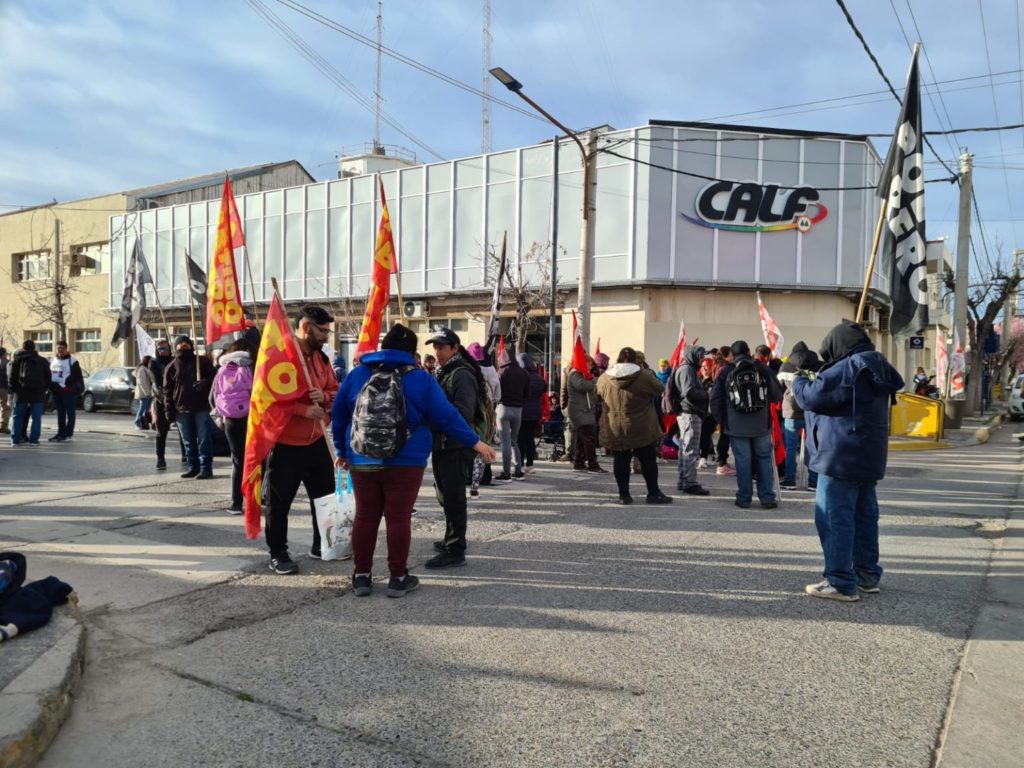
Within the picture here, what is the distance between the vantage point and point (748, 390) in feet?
26.5

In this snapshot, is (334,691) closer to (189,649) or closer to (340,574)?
(189,649)

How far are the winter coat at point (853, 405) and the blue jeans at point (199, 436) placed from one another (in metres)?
7.81

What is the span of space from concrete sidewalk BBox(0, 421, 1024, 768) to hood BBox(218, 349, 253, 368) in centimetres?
158

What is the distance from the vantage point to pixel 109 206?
123 feet

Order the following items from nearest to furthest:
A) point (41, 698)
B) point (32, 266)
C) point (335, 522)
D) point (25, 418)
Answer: point (41, 698), point (335, 522), point (25, 418), point (32, 266)

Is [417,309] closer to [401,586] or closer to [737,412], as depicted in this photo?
[737,412]

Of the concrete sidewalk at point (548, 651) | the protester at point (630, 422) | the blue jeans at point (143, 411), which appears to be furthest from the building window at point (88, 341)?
the protester at point (630, 422)

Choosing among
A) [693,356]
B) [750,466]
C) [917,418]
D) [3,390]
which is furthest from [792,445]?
[3,390]

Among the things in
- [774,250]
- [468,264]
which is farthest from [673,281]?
[468,264]

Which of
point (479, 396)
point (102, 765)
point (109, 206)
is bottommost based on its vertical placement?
point (102, 765)

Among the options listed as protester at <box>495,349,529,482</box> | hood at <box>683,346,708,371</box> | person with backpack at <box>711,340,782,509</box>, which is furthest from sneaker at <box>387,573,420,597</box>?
hood at <box>683,346,708,371</box>

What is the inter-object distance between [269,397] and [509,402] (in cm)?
491

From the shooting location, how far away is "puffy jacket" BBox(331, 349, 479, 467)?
16.1 feet

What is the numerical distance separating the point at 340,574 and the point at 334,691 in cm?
204
